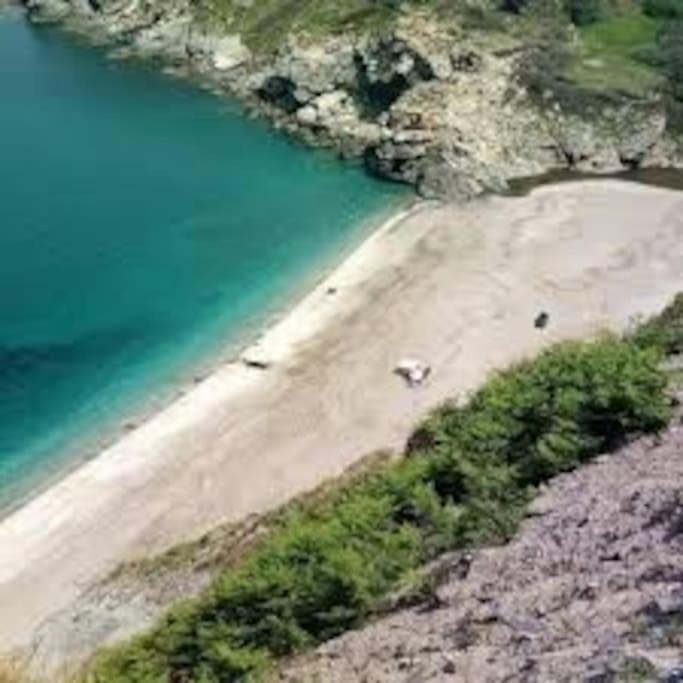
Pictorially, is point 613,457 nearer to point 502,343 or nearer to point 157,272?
point 502,343

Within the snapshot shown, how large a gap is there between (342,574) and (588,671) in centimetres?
959

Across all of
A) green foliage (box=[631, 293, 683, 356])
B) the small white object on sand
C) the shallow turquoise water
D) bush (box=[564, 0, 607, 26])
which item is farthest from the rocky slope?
green foliage (box=[631, 293, 683, 356])

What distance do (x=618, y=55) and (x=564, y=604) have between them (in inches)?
3602

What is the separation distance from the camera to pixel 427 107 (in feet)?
325

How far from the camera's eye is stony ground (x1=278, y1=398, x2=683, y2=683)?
2036 cm

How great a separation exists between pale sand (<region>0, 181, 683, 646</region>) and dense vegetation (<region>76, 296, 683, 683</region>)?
18.4m

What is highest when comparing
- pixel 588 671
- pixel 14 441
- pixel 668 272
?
pixel 588 671

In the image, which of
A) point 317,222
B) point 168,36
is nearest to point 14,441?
point 317,222

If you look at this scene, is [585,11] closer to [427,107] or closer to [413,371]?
[427,107]

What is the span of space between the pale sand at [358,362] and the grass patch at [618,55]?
1227 cm

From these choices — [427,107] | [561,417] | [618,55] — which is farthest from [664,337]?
[618,55]

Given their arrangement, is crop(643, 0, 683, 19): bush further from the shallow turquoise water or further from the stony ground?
the stony ground

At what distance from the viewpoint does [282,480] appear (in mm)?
58188

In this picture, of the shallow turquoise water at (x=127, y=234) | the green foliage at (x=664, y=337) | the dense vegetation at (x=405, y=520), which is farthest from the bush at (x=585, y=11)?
the dense vegetation at (x=405, y=520)
